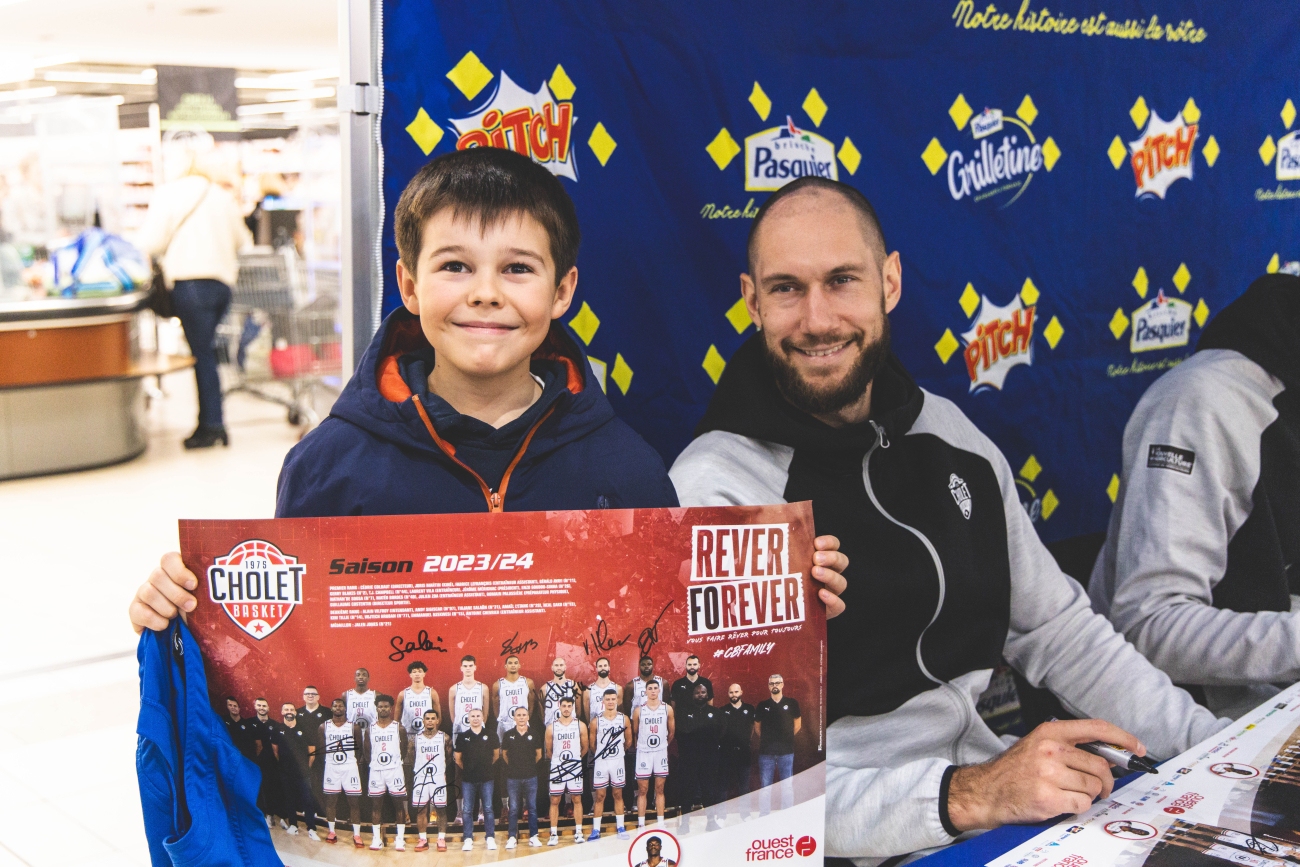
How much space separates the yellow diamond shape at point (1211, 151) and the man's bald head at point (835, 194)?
207 centimetres

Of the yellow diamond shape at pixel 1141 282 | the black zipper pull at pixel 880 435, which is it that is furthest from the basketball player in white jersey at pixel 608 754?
the yellow diamond shape at pixel 1141 282

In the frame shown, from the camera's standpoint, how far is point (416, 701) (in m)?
1.18

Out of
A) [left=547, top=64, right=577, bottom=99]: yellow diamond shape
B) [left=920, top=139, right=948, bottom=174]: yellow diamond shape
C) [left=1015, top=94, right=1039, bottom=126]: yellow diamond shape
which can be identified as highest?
[left=1015, top=94, right=1039, bottom=126]: yellow diamond shape

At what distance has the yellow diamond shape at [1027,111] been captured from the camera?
2908 millimetres

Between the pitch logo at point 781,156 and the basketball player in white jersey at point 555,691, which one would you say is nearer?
the basketball player in white jersey at point 555,691

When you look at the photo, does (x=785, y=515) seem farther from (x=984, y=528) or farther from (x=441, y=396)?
(x=984, y=528)

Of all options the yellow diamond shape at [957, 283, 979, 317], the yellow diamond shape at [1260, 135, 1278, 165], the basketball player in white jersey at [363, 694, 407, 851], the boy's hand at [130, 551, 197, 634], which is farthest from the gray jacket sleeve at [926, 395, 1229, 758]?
the yellow diamond shape at [1260, 135, 1278, 165]

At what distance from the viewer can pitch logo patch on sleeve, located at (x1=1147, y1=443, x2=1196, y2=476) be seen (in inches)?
87.0

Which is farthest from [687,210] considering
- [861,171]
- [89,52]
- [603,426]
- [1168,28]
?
[89,52]

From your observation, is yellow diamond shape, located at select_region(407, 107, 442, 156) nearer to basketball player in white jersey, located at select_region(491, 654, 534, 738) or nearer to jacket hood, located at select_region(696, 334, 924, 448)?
jacket hood, located at select_region(696, 334, 924, 448)

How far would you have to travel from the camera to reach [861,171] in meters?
2.55

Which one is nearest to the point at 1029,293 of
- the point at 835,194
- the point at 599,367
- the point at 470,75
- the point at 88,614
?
the point at 835,194

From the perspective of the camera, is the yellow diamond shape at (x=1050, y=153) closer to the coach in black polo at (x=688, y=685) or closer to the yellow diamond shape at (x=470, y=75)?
the yellow diamond shape at (x=470, y=75)

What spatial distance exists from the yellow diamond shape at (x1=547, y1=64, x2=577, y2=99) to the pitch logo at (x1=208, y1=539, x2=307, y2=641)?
1.19m
